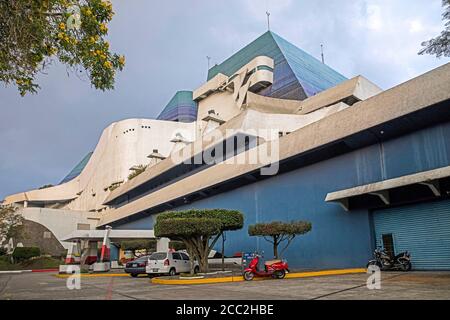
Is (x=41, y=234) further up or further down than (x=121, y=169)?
further down

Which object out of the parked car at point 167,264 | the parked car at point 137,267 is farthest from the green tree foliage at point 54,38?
the parked car at point 137,267

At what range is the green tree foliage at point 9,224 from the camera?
43312mm

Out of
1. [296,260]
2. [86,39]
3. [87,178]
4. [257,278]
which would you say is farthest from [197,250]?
[87,178]

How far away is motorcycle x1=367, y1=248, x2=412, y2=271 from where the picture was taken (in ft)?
53.5

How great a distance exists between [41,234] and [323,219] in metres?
48.5

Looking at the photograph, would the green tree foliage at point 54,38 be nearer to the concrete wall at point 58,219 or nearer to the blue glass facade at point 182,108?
the concrete wall at point 58,219

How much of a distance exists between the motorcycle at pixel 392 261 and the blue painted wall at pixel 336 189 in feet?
4.32

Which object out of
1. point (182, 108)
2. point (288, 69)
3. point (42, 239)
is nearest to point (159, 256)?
point (288, 69)

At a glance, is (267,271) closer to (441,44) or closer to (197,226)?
(197,226)

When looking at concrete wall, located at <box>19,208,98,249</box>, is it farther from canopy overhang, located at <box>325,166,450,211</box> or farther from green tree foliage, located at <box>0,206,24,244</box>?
canopy overhang, located at <box>325,166,450,211</box>

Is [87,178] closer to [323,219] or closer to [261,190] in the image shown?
[261,190]

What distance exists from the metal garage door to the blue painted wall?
86 centimetres
